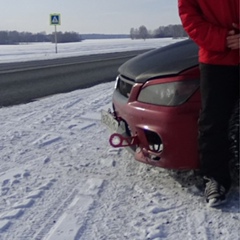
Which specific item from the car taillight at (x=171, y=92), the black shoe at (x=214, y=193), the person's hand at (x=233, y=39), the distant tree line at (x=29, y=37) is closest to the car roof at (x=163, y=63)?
the car taillight at (x=171, y=92)

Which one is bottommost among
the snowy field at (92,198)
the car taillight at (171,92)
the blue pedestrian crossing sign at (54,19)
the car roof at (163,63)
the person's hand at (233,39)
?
the snowy field at (92,198)

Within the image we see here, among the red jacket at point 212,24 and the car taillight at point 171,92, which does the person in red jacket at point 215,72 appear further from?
the car taillight at point 171,92

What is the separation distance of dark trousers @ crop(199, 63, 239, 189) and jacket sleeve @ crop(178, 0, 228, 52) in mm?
153

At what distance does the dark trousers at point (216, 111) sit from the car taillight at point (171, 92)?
13 cm

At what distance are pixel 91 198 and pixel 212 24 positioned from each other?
148 cm

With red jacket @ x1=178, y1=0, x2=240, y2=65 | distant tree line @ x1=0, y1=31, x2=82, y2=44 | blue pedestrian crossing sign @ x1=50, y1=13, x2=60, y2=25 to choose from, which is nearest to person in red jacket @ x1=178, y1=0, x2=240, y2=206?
red jacket @ x1=178, y1=0, x2=240, y2=65

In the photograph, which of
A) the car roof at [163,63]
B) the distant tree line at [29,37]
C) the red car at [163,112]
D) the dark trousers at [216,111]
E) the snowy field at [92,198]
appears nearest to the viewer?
the snowy field at [92,198]

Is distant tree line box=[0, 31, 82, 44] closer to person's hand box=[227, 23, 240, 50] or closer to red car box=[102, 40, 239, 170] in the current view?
red car box=[102, 40, 239, 170]

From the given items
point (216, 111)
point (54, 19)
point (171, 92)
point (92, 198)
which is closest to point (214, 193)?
point (216, 111)

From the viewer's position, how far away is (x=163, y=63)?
3.54m

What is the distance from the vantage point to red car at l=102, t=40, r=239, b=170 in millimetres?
3090

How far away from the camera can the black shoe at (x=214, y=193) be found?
3.03m

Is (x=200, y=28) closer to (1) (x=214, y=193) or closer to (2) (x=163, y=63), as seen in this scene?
(2) (x=163, y=63)

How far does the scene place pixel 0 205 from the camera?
125 inches
